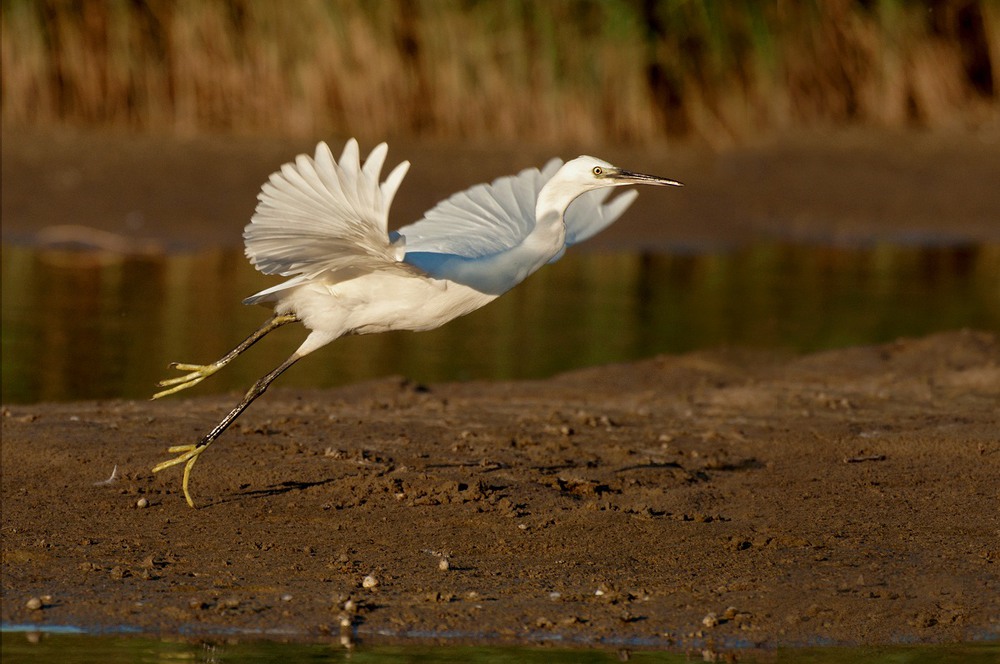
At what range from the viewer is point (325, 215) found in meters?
5.35

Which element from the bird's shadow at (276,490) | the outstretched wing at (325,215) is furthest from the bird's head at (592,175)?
the bird's shadow at (276,490)

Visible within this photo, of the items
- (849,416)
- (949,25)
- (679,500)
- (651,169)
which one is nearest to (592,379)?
(849,416)

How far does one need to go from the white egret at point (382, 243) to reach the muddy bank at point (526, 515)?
431 millimetres

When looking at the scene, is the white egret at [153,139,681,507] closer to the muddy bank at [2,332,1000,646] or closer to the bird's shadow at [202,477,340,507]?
the bird's shadow at [202,477,340,507]

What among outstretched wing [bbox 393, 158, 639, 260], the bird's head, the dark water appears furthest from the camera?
outstretched wing [bbox 393, 158, 639, 260]

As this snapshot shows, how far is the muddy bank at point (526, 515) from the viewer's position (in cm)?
511

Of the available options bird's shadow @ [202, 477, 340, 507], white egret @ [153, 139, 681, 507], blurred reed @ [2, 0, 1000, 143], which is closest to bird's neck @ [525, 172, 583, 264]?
white egret @ [153, 139, 681, 507]

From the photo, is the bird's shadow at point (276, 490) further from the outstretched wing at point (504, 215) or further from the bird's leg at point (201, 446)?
the outstretched wing at point (504, 215)

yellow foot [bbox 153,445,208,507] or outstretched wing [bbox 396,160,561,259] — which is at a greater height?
outstretched wing [bbox 396,160,561,259]

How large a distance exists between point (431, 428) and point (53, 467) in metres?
1.71

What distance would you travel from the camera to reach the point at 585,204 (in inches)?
288

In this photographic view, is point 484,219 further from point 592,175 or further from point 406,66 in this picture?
point 406,66

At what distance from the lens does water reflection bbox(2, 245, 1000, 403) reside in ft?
31.5

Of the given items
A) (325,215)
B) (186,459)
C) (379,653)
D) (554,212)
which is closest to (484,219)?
(554,212)
